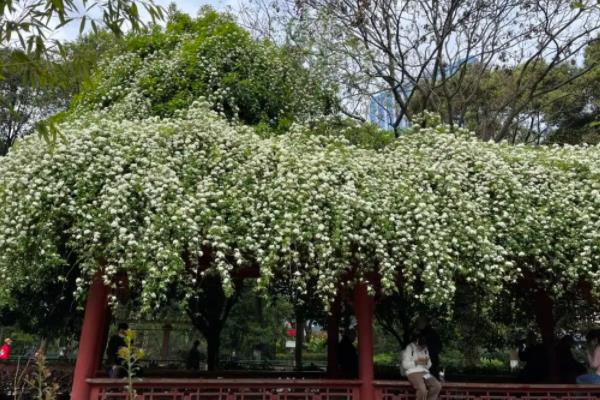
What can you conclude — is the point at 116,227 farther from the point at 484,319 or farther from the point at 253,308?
the point at 253,308

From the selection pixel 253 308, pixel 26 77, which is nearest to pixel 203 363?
pixel 253 308

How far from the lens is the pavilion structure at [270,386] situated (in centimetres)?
663

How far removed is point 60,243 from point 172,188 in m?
1.67

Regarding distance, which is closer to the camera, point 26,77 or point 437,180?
point 26,77

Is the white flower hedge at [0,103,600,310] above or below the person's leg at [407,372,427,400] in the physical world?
above

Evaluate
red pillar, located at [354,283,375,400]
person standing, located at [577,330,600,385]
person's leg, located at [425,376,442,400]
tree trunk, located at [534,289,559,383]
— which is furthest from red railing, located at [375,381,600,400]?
tree trunk, located at [534,289,559,383]

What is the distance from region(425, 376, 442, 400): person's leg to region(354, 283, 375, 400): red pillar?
807mm

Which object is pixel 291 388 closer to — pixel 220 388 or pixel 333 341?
pixel 220 388

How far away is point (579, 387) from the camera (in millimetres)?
7668

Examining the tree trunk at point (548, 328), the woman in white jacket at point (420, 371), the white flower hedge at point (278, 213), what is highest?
the white flower hedge at point (278, 213)

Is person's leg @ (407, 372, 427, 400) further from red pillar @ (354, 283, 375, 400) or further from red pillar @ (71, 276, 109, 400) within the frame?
red pillar @ (71, 276, 109, 400)

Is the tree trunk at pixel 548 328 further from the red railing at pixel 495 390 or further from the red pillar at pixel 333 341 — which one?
the red pillar at pixel 333 341

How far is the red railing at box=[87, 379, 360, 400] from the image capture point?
21.7 feet

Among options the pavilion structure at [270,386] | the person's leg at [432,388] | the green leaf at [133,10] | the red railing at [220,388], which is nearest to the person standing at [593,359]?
the pavilion structure at [270,386]
